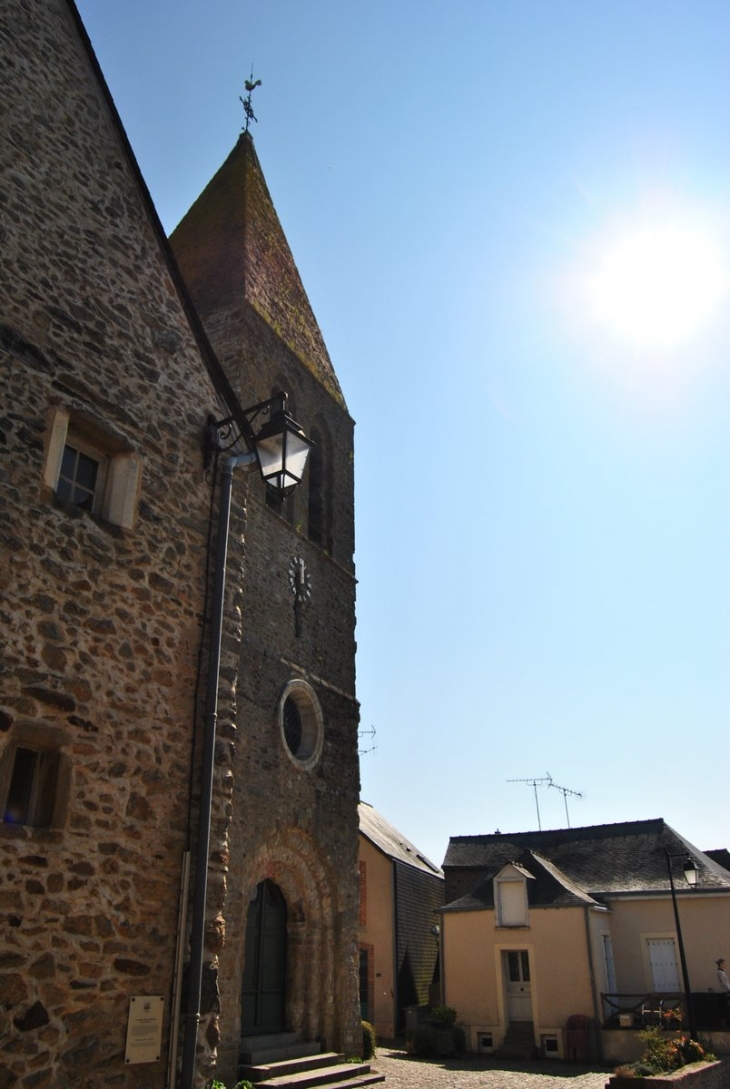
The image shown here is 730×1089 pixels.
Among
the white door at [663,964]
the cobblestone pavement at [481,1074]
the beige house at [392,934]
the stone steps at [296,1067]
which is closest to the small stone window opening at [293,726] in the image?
the stone steps at [296,1067]

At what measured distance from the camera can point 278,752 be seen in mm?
13180

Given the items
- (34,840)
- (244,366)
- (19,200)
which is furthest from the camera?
(244,366)

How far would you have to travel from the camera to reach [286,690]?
1373cm

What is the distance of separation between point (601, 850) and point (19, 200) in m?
22.4

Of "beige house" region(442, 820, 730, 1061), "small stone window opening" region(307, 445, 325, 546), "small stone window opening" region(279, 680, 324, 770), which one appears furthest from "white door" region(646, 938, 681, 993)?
"small stone window opening" region(307, 445, 325, 546)

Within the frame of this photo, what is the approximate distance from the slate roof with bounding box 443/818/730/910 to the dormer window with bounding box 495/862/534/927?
198mm

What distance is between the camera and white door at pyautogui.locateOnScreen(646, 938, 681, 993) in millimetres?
20094

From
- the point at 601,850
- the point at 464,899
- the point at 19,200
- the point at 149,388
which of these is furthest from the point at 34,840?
the point at 601,850

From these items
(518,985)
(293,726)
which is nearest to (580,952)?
(518,985)

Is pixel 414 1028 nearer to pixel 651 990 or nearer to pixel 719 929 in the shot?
pixel 651 990

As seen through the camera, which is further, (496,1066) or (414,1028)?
(414,1028)

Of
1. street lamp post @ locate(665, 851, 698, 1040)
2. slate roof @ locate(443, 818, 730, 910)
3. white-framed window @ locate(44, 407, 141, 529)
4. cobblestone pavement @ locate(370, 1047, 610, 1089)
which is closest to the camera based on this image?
white-framed window @ locate(44, 407, 141, 529)

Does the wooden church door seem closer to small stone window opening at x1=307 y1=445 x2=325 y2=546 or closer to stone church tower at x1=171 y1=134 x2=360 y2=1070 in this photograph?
stone church tower at x1=171 y1=134 x2=360 y2=1070

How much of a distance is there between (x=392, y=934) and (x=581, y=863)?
5.64 meters
